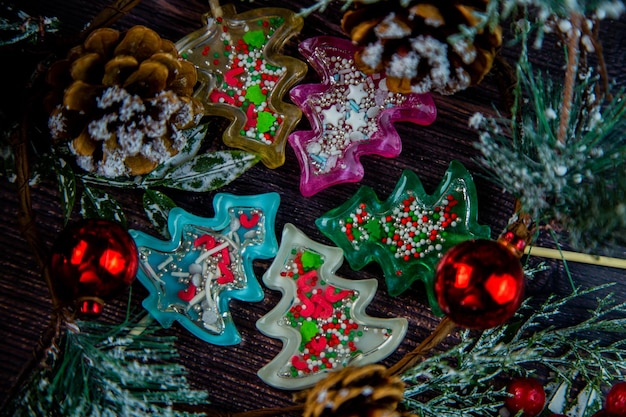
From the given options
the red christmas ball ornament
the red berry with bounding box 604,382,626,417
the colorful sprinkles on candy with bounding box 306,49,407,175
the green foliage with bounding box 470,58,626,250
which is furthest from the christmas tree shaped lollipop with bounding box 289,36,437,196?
the red berry with bounding box 604,382,626,417

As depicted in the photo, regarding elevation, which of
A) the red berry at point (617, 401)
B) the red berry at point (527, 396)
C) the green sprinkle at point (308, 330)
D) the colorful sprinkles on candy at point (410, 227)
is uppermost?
the colorful sprinkles on candy at point (410, 227)

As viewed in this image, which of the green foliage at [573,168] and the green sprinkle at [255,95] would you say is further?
the green sprinkle at [255,95]

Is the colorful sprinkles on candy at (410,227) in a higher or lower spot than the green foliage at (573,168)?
lower

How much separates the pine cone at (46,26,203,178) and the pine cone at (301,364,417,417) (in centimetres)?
30

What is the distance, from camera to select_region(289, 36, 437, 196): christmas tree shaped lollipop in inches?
30.1

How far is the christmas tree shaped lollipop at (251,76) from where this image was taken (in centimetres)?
76

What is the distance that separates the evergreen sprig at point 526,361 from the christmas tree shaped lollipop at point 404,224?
0.24ft

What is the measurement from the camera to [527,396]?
76cm

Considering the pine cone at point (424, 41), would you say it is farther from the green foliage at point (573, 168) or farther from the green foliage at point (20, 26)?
the green foliage at point (20, 26)

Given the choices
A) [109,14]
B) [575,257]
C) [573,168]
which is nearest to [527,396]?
[575,257]

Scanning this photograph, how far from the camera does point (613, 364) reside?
774mm

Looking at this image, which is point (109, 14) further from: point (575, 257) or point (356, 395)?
point (575, 257)

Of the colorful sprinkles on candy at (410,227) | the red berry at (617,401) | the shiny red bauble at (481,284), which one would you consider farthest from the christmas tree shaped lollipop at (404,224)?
the red berry at (617,401)

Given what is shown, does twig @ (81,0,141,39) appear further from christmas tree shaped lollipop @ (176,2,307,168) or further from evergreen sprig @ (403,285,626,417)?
evergreen sprig @ (403,285,626,417)
